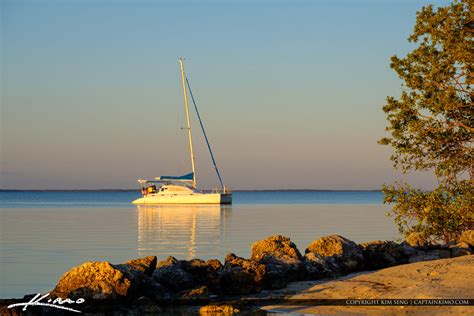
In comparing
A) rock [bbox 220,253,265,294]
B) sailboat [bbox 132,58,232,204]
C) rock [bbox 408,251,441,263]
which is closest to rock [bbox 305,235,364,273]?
rock [bbox 408,251,441,263]

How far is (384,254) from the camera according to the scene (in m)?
19.0

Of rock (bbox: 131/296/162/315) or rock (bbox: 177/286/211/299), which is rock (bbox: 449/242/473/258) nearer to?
rock (bbox: 177/286/211/299)

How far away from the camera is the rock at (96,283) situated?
13.7 m

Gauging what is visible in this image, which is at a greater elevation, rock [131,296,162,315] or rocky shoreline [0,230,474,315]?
rocky shoreline [0,230,474,315]

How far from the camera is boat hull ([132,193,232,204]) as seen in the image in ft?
324

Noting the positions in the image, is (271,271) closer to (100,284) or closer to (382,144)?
(100,284)

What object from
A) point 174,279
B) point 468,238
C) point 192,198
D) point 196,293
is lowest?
point 192,198

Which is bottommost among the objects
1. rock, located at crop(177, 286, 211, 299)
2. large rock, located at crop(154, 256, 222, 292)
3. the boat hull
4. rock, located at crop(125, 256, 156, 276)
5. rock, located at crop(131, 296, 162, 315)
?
the boat hull

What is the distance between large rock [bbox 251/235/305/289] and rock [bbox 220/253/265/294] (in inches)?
12.2

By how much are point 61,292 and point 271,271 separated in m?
4.57

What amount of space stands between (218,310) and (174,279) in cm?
243

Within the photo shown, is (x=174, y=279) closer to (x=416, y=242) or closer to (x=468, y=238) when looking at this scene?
(x=416, y=242)

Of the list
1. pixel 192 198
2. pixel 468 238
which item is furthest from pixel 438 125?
pixel 192 198

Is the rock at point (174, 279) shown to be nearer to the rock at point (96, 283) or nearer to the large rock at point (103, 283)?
the large rock at point (103, 283)
